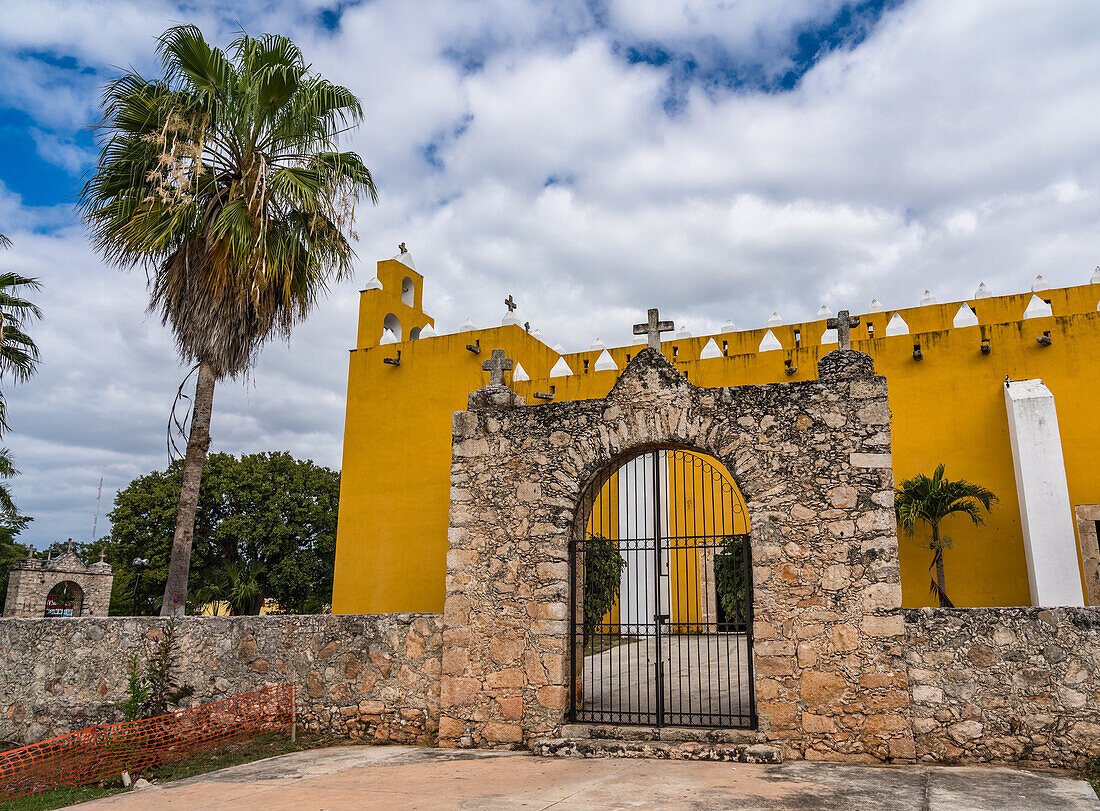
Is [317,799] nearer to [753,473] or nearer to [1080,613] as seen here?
[753,473]

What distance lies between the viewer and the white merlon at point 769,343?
13.8 m

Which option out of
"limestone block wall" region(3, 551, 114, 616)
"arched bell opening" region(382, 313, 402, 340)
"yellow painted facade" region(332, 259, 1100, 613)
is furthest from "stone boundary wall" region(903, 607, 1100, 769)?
"limestone block wall" region(3, 551, 114, 616)

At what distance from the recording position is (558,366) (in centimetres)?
1470

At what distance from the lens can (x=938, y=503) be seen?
11.6 metres

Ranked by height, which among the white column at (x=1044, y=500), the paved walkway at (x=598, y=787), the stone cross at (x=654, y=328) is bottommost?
the paved walkway at (x=598, y=787)

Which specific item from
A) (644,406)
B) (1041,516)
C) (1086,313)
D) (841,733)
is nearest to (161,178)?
(644,406)

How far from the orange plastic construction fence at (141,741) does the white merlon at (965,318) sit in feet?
38.3

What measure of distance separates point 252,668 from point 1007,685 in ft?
23.2

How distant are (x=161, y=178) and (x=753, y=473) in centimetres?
767

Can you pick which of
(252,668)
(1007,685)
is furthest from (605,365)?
(1007,685)

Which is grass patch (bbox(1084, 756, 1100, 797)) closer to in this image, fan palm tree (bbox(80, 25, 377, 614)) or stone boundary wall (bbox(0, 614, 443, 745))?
stone boundary wall (bbox(0, 614, 443, 745))

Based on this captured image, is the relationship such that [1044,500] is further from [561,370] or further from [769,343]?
[561,370]

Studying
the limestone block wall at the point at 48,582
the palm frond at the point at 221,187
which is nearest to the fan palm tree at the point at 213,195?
the palm frond at the point at 221,187

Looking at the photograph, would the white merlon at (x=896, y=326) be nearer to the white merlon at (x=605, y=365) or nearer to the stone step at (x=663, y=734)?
the white merlon at (x=605, y=365)
